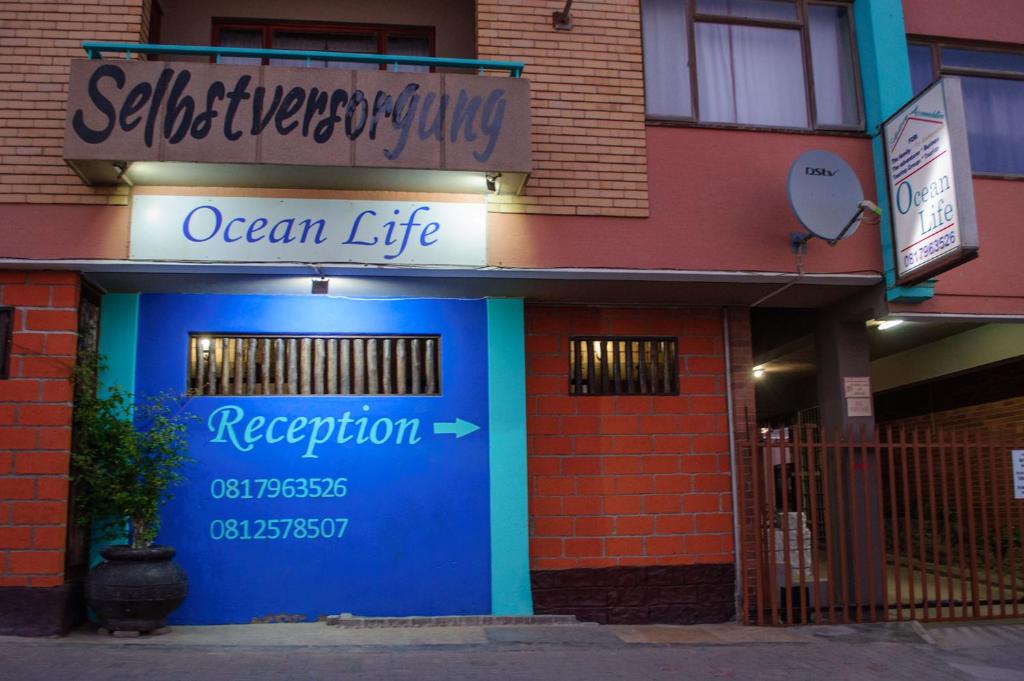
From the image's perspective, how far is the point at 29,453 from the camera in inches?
321

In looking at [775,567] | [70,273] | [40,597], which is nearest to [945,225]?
[775,567]

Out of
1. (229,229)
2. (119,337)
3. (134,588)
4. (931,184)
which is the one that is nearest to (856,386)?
(931,184)

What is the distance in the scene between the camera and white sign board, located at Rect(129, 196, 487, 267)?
28.0 ft

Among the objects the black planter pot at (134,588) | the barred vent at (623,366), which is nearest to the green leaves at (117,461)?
the black planter pot at (134,588)

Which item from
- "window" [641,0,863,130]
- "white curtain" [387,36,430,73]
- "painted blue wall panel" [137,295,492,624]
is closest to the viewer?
"painted blue wall panel" [137,295,492,624]

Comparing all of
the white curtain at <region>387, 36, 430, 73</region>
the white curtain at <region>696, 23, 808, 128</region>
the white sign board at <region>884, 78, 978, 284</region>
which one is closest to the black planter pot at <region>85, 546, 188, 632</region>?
the white curtain at <region>387, 36, 430, 73</region>

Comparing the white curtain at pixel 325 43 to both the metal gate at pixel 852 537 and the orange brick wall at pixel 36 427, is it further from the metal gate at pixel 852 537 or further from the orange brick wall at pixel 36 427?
the metal gate at pixel 852 537

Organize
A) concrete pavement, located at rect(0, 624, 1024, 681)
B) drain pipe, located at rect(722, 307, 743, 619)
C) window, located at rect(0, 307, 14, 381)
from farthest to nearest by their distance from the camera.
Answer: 1. drain pipe, located at rect(722, 307, 743, 619)
2. window, located at rect(0, 307, 14, 381)
3. concrete pavement, located at rect(0, 624, 1024, 681)

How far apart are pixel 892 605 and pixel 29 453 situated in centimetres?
860

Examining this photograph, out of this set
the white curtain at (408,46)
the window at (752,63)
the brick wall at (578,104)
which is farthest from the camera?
the white curtain at (408,46)

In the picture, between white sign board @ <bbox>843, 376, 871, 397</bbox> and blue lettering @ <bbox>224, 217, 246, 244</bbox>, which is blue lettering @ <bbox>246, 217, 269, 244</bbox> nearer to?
blue lettering @ <bbox>224, 217, 246, 244</bbox>

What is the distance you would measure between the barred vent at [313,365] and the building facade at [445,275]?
3cm

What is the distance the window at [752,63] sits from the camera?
9867 millimetres

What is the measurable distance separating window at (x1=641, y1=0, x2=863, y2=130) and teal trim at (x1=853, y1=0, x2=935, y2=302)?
15 cm
